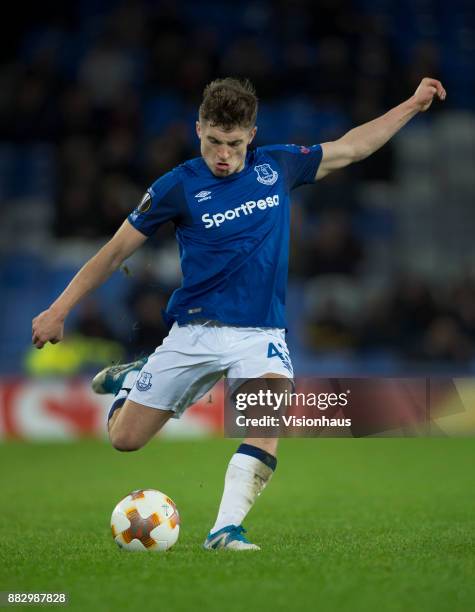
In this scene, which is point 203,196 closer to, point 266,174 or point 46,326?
point 266,174

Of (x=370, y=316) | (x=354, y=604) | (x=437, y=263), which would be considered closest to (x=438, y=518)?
(x=354, y=604)

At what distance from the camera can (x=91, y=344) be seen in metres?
14.6

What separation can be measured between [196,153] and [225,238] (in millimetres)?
10970

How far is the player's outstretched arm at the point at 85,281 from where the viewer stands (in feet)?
17.2

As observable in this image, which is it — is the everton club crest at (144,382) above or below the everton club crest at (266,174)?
below

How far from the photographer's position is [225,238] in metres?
5.43

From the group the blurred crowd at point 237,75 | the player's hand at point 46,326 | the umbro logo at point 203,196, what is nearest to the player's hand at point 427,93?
the umbro logo at point 203,196

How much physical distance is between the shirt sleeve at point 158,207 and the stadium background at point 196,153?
13.3 feet

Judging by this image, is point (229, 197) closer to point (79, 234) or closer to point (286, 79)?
point (79, 234)

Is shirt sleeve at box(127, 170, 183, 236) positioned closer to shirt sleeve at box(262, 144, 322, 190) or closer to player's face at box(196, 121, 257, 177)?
player's face at box(196, 121, 257, 177)

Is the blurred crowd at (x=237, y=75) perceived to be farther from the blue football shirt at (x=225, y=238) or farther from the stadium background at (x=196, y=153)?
the blue football shirt at (x=225, y=238)

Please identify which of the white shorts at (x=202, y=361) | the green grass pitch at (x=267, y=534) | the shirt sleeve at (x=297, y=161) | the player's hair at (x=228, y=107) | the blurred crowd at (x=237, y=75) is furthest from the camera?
the blurred crowd at (x=237, y=75)

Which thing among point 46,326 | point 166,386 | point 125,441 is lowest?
point 125,441

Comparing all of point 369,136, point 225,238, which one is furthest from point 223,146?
point 369,136
